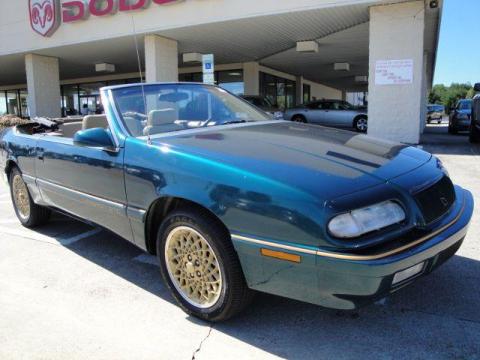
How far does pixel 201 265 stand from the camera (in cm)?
288

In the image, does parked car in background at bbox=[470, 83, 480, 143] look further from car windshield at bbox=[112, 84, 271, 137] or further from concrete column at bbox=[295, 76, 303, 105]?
concrete column at bbox=[295, 76, 303, 105]

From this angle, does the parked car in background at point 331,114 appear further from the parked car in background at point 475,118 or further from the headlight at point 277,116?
the parked car in background at point 475,118

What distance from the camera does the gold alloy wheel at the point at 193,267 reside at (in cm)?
282

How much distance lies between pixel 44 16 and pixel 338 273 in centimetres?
1763

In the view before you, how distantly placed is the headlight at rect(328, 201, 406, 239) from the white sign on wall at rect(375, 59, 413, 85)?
1022 cm

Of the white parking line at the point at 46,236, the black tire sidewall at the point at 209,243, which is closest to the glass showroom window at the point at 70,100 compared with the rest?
the white parking line at the point at 46,236

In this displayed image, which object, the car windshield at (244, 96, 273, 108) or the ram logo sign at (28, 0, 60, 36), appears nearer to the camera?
the ram logo sign at (28, 0, 60, 36)

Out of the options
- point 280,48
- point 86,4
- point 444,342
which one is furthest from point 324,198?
point 280,48

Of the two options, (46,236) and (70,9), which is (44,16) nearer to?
(70,9)

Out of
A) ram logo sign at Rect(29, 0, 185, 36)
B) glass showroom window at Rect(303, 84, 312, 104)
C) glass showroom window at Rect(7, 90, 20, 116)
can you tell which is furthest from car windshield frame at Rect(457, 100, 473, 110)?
glass showroom window at Rect(7, 90, 20, 116)

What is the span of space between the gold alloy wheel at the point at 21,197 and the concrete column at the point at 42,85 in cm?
1524

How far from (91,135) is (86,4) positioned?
1391 centimetres

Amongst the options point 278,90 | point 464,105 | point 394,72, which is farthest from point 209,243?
point 278,90

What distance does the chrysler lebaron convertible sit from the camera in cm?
234
